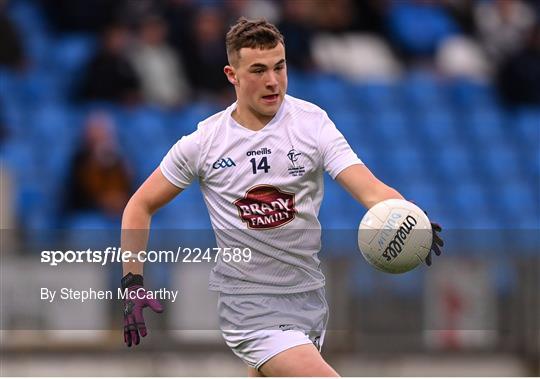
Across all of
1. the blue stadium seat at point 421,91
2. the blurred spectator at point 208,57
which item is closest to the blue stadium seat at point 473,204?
the blue stadium seat at point 421,91

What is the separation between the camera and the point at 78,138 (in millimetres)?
12773

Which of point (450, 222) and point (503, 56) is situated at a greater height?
point (503, 56)

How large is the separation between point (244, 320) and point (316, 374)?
0.53 m

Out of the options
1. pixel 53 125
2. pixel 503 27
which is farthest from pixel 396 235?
pixel 503 27

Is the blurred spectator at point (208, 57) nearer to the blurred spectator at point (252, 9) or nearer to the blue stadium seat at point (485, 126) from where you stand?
the blurred spectator at point (252, 9)

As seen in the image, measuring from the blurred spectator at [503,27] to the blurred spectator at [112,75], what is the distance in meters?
4.61

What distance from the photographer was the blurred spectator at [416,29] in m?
15.6

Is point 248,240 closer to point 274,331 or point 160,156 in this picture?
point 274,331

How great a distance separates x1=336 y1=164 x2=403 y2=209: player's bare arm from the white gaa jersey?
5.6 inches

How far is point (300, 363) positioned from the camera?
599cm

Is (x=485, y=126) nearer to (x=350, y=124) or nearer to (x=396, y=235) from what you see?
(x=350, y=124)

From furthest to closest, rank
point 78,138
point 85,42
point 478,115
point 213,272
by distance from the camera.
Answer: point 478,115
point 85,42
point 78,138
point 213,272

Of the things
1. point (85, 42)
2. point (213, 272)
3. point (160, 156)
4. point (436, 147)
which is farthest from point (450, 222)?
point (213, 272)

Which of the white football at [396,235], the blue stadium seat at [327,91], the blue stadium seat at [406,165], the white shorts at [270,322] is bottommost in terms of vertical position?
the white shorts at [270,322]
